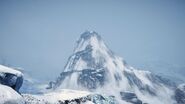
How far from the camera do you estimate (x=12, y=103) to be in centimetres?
4103

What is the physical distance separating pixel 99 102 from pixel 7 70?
140 ft

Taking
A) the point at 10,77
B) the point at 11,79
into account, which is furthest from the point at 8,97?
the point at 11,79

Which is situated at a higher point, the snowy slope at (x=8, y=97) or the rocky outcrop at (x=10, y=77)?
the rocky outcrop at (x=10, y=77)

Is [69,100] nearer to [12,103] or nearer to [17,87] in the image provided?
[17,87]

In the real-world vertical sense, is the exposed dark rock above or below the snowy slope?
above

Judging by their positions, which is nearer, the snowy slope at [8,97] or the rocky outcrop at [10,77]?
the snowy slope at [8,97]

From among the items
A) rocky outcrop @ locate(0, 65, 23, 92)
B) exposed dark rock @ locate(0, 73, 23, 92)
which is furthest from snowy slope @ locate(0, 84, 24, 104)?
rocky outcrop @ locate(0, 65, 23, 92)

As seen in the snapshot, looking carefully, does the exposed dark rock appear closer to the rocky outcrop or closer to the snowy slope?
the rocky outcrop

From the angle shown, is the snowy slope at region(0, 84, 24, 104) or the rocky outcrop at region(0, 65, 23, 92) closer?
the snowy slope at region(0, 84, 24, 104)

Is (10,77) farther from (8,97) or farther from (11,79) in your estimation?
(8,97)

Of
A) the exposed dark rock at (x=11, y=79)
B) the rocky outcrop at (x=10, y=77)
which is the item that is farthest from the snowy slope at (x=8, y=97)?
→ the rocky outcrop at (x=10, y=77)

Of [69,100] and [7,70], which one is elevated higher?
[7,70]

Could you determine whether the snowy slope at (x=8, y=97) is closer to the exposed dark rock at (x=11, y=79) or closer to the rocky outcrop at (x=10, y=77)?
the exposed dark rock at (x=11, y=79)

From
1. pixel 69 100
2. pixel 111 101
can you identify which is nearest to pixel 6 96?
pixel 69 100
